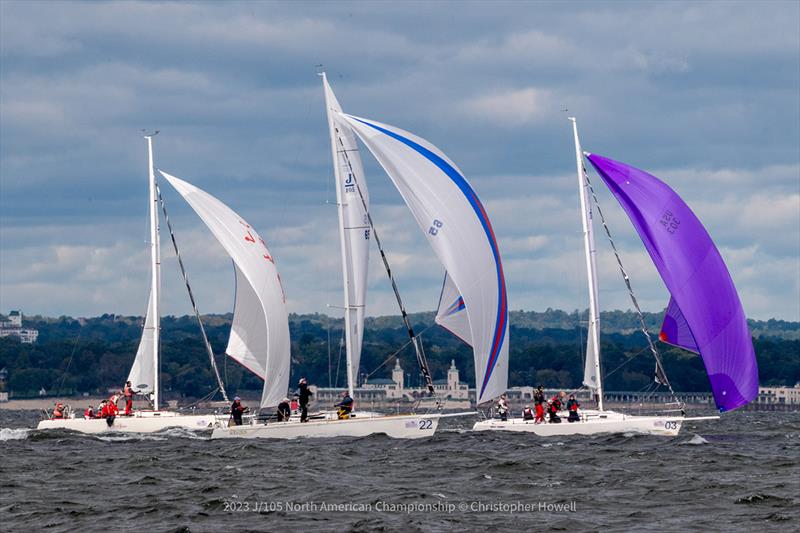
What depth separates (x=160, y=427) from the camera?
47531 mm

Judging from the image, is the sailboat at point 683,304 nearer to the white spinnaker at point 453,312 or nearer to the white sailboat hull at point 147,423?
the white spinnaker at point 453,312

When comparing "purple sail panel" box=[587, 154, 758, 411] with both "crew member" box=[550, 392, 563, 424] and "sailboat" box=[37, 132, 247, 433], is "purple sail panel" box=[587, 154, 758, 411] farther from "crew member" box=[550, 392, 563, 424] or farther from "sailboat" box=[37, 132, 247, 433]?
"sailboat" box=[37, 132, 247, 433]

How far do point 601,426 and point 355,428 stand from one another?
716 cm

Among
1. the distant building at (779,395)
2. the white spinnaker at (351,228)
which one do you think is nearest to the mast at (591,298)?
the white spinnaker at (351,228)

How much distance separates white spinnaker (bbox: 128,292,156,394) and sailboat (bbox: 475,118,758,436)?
15025 millimetres

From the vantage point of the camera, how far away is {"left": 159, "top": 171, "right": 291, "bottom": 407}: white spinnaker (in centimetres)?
4503

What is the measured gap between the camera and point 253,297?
46125 mm

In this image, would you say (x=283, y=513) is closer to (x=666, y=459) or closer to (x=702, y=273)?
(x=666, y=459)

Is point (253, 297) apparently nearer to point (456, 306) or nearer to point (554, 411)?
point (456, 306)

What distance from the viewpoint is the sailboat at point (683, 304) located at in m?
39.2

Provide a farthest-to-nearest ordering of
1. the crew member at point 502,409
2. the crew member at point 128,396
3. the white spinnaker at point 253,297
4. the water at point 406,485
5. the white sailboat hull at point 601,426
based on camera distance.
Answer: the crew member at point 128,396 → the white spinnaker at point 253,297 → the crew member at point 502,409 → the white sailboat hull at point 601,426 → the water at point 406,485

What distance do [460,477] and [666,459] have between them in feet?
21.8

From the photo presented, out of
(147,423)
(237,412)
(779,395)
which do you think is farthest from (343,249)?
(779,395)

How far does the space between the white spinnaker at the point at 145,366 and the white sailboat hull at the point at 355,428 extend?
11.9 metres
